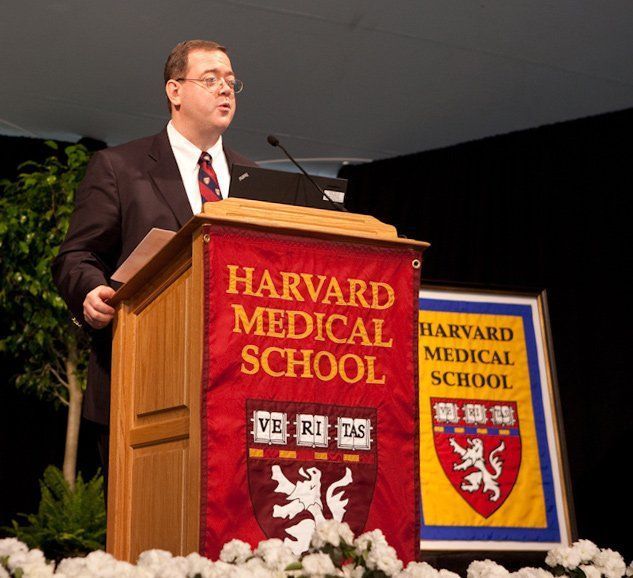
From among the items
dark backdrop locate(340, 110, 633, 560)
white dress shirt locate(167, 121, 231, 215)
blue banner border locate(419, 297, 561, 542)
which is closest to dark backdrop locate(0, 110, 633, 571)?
dark backdrop locate(340, 110, 633, 560)

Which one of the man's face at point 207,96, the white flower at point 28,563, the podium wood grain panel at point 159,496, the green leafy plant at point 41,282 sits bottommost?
the white flower at point 28,563

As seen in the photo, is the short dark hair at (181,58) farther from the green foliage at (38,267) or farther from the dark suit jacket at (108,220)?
the green foliage at (38,267)

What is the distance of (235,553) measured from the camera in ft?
4.33

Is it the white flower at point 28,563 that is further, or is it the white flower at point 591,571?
the white flower at point 591,571

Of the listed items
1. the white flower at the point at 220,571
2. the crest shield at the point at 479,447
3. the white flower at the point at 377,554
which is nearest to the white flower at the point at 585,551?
the white flower at the point at 377,554

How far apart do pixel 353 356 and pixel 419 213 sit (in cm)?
417

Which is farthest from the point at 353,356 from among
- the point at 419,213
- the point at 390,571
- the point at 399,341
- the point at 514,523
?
the point at 419,213

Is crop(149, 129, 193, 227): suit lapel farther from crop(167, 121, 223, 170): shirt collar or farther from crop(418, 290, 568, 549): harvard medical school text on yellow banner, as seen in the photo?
crop(418, 290, 568, 549): harvard medical school text on yellow banner

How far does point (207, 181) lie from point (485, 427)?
4.73ft

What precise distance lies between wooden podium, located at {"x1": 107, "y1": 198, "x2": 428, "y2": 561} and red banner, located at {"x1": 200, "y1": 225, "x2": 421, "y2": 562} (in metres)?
0.02

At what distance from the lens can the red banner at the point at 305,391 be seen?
1495 mm

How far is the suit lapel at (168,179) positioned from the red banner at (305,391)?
0.60 metres

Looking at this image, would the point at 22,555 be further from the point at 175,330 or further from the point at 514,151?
the point at 514,151

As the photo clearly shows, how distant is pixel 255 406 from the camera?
60.1 inches
